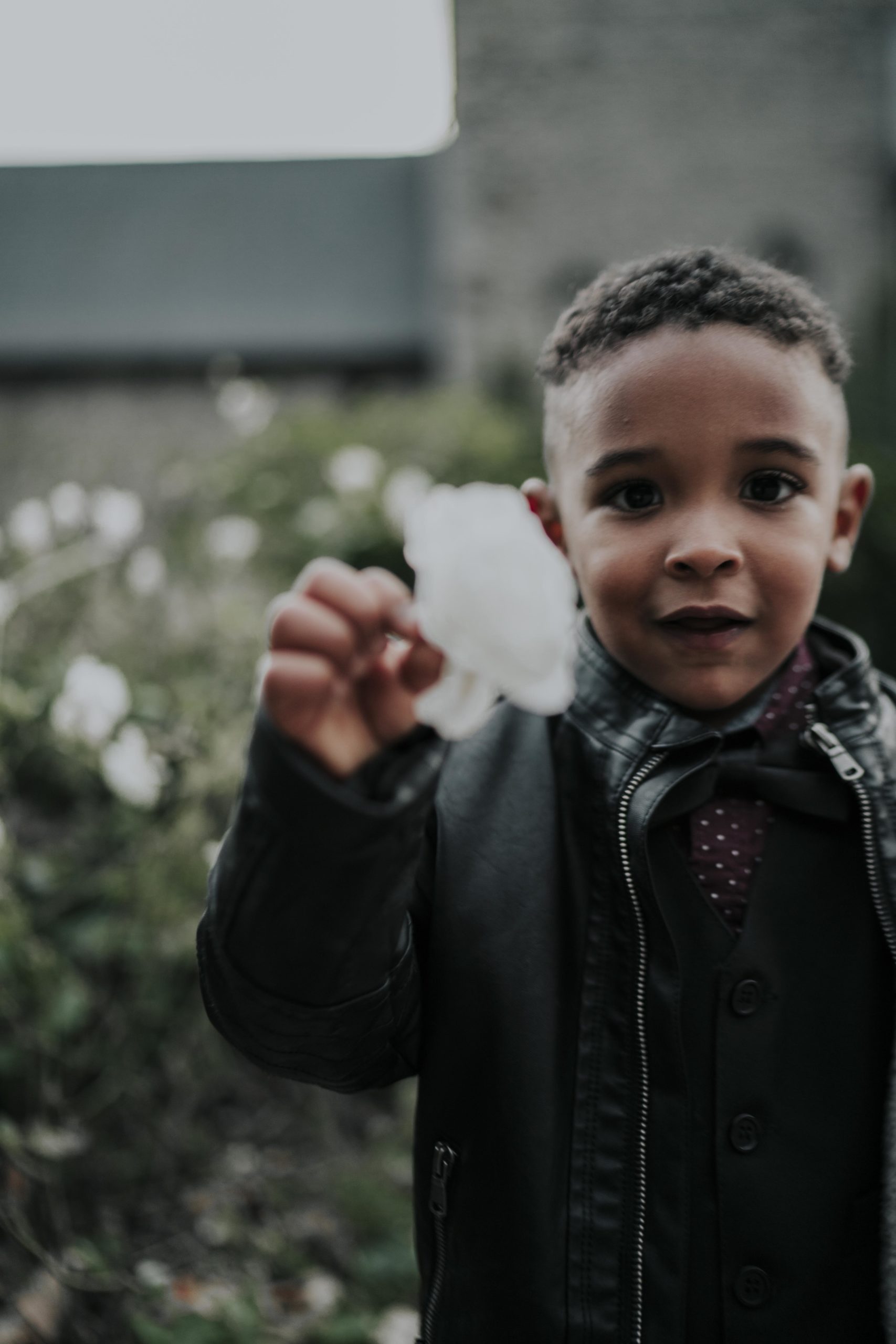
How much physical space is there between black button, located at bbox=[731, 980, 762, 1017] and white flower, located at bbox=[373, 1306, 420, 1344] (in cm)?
149

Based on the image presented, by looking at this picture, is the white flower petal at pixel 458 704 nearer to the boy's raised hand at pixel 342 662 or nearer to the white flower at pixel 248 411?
the boy's raised hand at pixel 342 662

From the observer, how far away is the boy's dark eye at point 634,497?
1.19m

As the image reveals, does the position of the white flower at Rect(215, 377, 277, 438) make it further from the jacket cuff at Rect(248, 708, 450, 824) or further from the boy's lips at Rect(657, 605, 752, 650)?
the jacket cuff at Rect(248, 708, 450, 824)

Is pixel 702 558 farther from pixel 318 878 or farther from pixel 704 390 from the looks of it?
pixel 318 878

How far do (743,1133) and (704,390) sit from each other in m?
0.79

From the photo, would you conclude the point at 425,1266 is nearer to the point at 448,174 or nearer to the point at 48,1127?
the point at 48,1127

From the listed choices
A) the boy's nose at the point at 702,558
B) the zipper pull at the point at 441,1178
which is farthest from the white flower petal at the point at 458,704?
the zipper pull at the point at 441,1178

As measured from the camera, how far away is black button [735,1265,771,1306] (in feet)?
3.74

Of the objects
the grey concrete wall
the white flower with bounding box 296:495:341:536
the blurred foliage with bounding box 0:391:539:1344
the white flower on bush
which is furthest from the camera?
the grey concrete wall

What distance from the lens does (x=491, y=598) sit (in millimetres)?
727

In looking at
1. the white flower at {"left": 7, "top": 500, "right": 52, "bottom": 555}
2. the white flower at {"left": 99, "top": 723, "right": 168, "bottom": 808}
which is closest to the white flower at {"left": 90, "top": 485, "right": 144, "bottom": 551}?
the white flower at {"left": 7, "top": 500, "right": 52, "bottom": 555}

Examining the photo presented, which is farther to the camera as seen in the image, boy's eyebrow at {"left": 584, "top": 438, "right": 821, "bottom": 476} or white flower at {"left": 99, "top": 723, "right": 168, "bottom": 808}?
white flower at {"left": 99, "top": 723, "right": 168, "bottom": 808}

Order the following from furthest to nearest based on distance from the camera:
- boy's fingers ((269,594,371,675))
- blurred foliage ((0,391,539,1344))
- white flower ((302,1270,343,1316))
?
1. white flower ((302,1270,343,1316))
2. blurred foliage ((0,391,539,1344))
3. boy's fingers ((269,594,371,675))

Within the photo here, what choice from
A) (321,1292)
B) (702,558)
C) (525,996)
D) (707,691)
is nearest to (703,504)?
(702,558)
